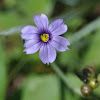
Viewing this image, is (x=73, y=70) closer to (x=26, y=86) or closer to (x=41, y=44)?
(x=26, y=86)

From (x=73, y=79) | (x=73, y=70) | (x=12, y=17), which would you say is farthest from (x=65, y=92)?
(x=12, y=17)

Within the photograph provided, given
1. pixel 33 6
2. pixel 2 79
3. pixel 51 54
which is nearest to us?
pixel 51 54

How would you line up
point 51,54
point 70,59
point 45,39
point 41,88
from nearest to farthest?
point 51,54 < point 45,39 < point 41,88 < point 70,59

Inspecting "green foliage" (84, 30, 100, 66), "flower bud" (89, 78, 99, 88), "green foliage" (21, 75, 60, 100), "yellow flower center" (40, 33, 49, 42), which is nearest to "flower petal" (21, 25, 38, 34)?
"yellow flower center" (40, 33, 49, 42)

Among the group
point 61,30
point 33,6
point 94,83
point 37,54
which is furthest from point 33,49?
point 33,6

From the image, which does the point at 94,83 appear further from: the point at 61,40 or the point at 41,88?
the point at 41,88

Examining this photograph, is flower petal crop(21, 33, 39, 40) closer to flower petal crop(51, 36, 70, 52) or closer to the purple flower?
the purple flower

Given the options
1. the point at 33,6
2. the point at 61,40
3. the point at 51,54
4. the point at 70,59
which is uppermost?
the point at 33,6
